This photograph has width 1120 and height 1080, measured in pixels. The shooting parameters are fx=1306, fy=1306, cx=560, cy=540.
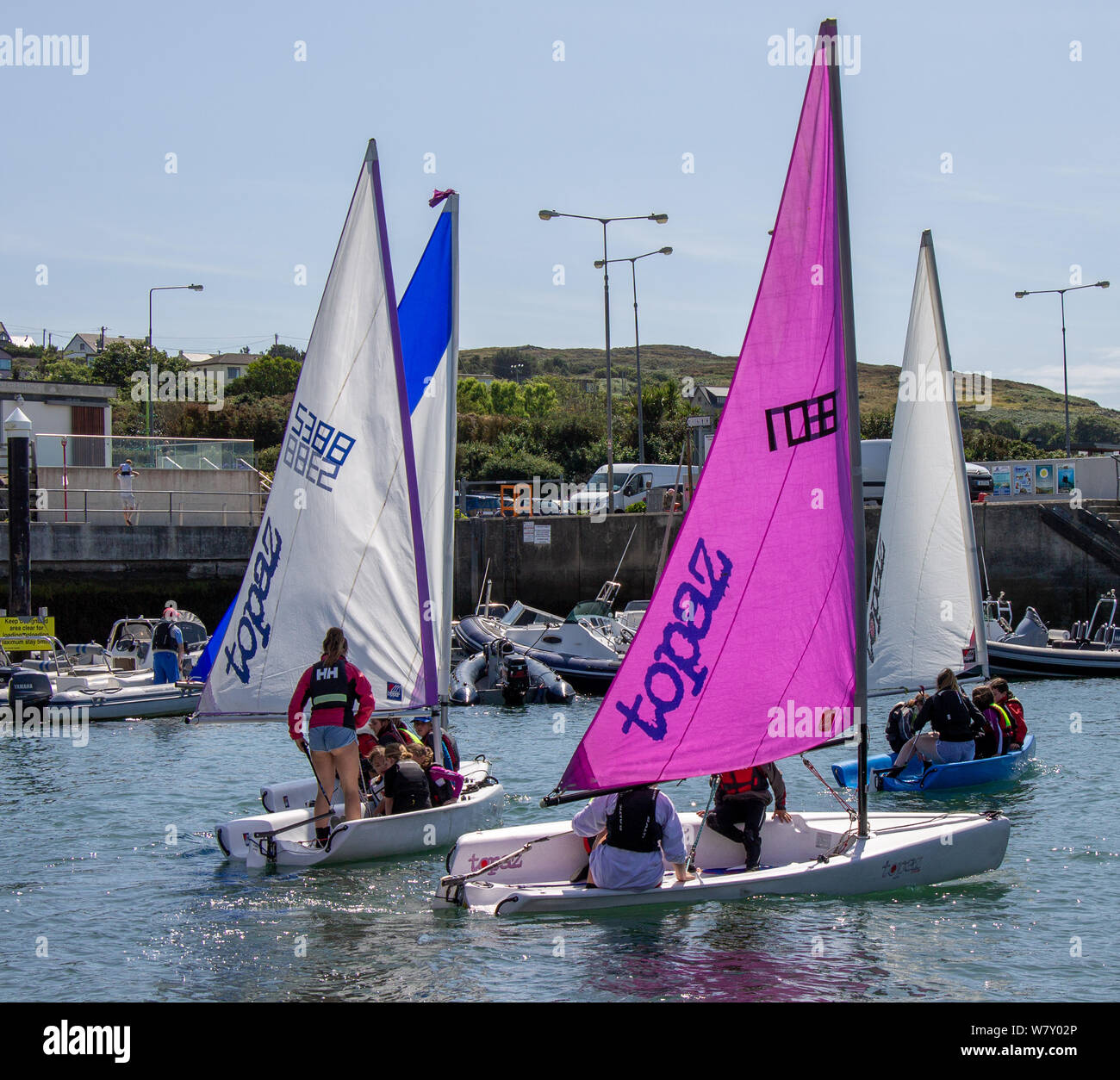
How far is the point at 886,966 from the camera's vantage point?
962 centimetres

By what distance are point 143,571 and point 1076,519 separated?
26.1 m

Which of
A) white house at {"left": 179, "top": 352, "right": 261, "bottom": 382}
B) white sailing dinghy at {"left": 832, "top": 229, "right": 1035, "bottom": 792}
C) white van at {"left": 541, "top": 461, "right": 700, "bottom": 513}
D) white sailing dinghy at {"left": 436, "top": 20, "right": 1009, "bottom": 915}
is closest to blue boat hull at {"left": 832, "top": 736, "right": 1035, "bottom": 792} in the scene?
white sailing dinghy at {"left": 832, "top": 229, "right": 1035, "bottom": 792}

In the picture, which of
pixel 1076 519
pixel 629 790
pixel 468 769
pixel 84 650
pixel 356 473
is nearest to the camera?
pixel 629 790

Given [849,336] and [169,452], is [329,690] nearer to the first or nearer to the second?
[849,336]

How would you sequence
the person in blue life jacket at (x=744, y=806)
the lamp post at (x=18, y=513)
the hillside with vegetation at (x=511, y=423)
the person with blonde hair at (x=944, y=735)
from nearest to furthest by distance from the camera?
the person in blue life jacket at (x=744, y=806) < the person with blonde hair at (x=944, y=735) < the lamp post at (x=18, y=513) < the hillside with vegetation at (x=511, y=423)

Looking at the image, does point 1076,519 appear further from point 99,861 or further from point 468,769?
point 99,861

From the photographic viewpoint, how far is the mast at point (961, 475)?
17844mm

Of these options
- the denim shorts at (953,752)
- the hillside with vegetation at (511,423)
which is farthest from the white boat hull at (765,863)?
the hillside with vegetation at (511,423)

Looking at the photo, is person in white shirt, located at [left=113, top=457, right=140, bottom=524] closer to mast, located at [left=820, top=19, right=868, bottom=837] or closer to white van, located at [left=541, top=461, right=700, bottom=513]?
white van, located at [left=541, top=461, right=700, bottom=513]

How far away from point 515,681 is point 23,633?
10.1 m

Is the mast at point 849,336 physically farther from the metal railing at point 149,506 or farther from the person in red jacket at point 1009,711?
the metal railing at point 149,506

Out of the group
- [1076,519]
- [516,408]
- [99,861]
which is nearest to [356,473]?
→ [99,861]

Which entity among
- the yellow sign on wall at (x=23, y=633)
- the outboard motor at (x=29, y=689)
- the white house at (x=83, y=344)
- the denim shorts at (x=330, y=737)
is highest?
the white house at (x=83, y=344)
